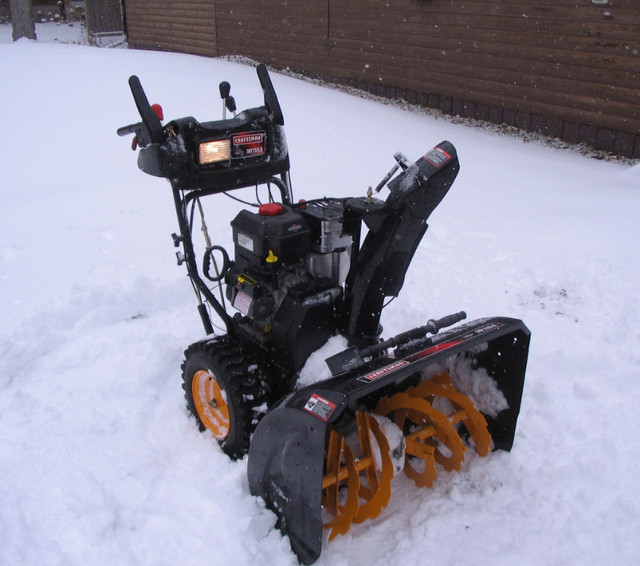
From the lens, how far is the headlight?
10.2 ft

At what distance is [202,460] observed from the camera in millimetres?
3061

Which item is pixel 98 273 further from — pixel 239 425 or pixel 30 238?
pixel 239 425

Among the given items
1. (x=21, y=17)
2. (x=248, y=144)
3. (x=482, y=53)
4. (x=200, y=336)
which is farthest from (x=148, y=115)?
(x=21, y=17)

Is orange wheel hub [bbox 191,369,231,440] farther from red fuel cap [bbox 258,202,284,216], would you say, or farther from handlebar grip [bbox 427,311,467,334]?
handlebar grip [bbox 427,311,467,334]

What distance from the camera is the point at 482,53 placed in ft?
31.4

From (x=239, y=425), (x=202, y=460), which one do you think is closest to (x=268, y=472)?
(x=239, y=425)

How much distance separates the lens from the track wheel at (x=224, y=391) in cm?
290

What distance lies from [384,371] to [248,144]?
4.87ft

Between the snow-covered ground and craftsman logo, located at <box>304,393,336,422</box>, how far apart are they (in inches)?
25.3

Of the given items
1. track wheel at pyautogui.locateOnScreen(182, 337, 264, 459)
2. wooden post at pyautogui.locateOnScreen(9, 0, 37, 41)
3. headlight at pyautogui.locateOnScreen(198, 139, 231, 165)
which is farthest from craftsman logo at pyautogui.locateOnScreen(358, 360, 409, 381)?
wooden post at pyautogui.locateOnScreen(9, 0, 37, 41)

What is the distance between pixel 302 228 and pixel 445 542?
4.90 ft

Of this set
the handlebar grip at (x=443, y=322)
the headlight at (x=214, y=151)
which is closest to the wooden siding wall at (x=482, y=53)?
the handlebar grip at (x=443, y=322)

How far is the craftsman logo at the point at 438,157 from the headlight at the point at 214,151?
1077 mm

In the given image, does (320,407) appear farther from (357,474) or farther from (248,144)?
(248,144)
